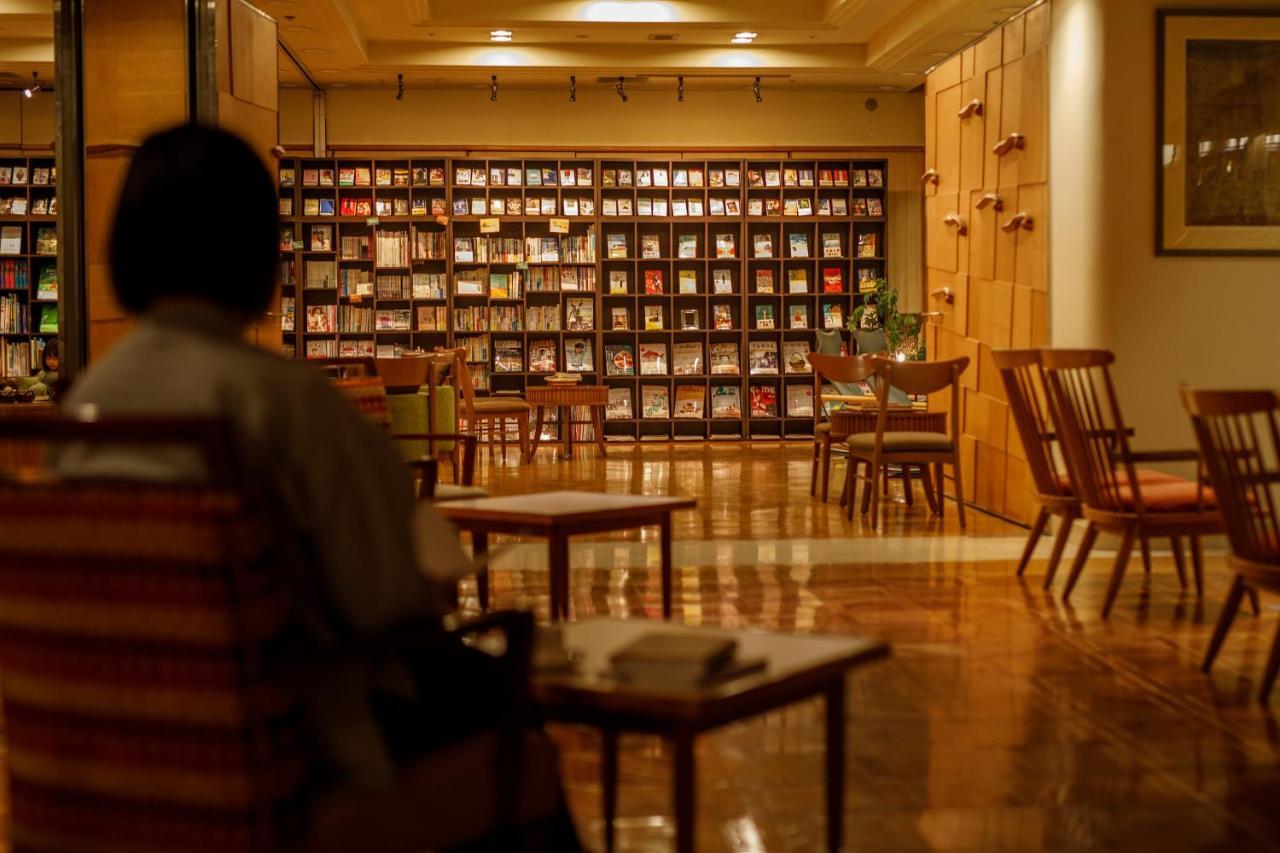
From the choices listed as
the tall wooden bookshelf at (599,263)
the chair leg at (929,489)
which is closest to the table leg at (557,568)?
the chair leg at (929,489)

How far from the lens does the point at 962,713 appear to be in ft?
12.7

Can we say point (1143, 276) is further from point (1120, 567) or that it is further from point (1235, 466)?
point (1235, 466)

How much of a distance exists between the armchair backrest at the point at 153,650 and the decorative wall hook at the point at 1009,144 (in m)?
6.75

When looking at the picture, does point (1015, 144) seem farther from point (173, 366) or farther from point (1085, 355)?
point (173, 366)

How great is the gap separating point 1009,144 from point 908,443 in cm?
173

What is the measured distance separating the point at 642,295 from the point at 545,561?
7.93m

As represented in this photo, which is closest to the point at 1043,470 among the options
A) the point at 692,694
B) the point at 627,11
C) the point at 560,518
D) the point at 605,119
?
the point at 560,518

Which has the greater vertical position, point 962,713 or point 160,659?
point 160,659

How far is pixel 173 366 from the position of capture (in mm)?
1712

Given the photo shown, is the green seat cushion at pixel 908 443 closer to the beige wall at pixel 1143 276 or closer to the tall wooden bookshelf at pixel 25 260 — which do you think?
the beige wall at pixel 1143 276

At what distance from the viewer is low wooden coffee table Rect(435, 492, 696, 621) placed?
13.9ft

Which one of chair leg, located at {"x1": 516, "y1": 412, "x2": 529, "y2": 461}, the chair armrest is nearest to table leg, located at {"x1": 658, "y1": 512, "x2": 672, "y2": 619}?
the chair armrest

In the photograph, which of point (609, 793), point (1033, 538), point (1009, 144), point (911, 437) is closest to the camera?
point (609, 793)

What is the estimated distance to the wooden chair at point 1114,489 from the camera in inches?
202
